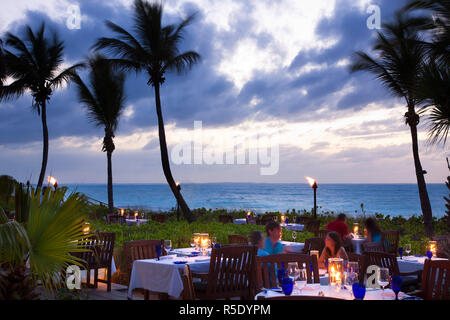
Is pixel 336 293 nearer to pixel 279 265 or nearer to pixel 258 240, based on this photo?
pixel 279 265

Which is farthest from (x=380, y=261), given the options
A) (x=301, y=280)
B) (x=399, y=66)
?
(x=399, y=66)

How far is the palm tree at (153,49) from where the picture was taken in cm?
1673

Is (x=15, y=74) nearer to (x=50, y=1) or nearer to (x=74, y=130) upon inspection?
(x=50, y=1)

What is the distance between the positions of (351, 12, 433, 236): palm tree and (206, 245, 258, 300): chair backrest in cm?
866

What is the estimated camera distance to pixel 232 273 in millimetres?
5473

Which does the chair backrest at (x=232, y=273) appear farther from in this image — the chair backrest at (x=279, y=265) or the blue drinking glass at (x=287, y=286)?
the blue drinking glass at (x=287, y=286)

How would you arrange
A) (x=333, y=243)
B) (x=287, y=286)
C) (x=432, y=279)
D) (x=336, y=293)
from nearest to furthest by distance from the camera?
(x=287, y=286) < (x=336, y=293) < (x=432, y=279) < (x=333, y=243)

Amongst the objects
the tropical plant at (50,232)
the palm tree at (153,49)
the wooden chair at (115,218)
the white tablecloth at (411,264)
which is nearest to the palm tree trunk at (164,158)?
the palm tree at (153,49)

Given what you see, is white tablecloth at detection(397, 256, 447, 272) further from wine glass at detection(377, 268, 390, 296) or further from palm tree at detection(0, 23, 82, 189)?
palm tree at detection(0, 23, 82, 189)

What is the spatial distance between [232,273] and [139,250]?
1.76 metres

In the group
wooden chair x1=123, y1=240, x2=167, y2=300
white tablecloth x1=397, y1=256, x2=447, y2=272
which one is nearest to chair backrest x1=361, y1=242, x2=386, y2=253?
white tablecloth x1=397, y1=256, x2=447, y2=272

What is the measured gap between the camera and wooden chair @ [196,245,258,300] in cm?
528

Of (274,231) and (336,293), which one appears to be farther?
(274,231)

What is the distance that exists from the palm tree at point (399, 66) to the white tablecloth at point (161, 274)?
8.53 meters
